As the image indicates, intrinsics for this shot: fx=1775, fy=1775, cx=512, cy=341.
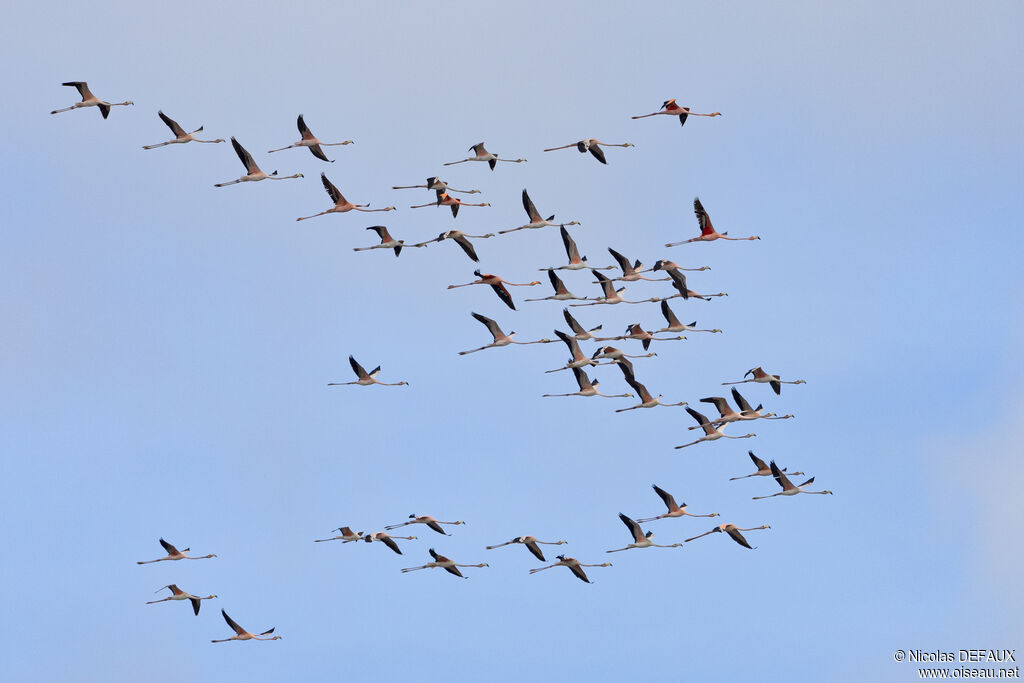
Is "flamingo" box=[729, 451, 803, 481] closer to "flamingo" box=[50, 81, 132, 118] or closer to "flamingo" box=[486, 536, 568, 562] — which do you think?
"flamingo" box=[486, 536, 568, 562]

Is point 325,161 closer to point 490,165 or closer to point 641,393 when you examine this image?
point 490,165

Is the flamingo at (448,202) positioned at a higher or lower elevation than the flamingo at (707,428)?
higher

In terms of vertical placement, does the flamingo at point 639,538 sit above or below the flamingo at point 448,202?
below

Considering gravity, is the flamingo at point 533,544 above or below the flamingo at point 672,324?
below

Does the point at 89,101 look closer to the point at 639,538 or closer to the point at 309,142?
the point at 309,142

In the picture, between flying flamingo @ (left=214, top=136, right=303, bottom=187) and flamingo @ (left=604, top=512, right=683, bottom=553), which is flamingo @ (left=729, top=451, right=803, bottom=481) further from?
flying flamingo @ (left=214, top=136, right=303, bottom=187)

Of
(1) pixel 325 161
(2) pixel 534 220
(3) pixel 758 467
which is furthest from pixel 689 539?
(1) pixel 325 161

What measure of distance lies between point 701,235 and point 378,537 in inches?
599

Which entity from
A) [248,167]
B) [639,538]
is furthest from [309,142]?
[639,538]

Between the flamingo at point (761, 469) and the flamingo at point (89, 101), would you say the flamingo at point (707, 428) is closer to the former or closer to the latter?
the flamingo at point (761, 469)

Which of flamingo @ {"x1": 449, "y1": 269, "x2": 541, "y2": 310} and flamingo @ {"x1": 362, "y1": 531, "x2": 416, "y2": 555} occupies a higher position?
flamingo @ {"x1": 449, "y1": 269, "x2": 541, "y2": 310}

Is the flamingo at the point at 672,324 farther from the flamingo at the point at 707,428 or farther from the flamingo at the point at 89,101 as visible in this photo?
the flamingo at the point at 89,101

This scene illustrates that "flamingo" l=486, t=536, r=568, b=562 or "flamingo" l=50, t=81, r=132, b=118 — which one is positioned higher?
"flamingo" l=50, t=81, r=132, b=118

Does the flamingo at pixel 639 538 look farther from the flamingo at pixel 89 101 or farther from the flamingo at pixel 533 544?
the flamingo at pixel 89 101
